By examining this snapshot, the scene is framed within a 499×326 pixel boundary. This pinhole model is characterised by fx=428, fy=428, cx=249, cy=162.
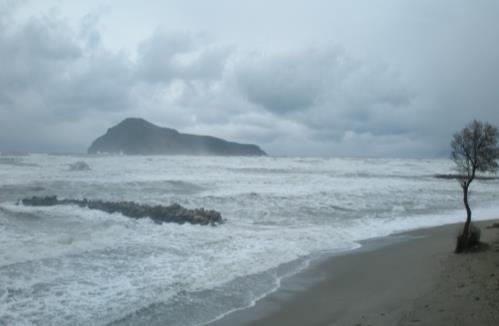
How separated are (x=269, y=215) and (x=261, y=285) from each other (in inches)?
499

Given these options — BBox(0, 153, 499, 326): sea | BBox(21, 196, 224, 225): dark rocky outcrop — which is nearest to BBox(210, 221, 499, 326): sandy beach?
BBox(0, 153, 499, 326): sea

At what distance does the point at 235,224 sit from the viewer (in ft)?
64.3

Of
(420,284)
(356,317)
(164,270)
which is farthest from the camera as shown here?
(164,270)

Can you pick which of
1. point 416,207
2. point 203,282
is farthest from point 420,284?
point 416,207

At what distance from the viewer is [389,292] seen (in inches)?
347

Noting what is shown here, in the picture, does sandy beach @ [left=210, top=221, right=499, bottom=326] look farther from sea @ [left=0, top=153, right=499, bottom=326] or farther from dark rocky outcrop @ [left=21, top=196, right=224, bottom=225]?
dark rocky outcrop @ [left=21, top=196, right=224, bottom=225]

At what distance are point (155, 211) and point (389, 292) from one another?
50.3 feet

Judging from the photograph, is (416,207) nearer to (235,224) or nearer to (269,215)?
(269,215)

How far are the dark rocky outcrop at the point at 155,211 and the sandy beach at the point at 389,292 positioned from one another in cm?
854

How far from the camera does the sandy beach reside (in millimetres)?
A: 6797

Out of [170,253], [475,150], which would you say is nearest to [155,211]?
[170,253]

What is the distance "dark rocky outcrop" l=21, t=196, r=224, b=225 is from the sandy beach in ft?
28.0

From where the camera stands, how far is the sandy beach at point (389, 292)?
6.80m

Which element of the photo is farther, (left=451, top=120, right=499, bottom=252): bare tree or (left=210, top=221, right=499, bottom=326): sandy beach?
(left=451, top=120, right=499, bottom=252): bare tree
